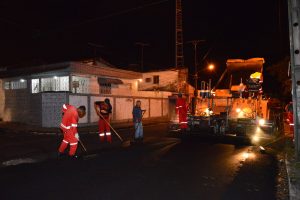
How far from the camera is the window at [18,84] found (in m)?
22.7

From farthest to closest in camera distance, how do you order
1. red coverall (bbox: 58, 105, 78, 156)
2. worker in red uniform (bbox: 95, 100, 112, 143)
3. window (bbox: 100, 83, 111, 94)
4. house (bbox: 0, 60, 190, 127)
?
window (bbox: 100, 83, 111, 94) < house (bbox: 0, 60, 190, 127) < worker in red uniform (bbox: 95, 100, 112, 143) < red coverall (bbox: 58, 105, 78, 156)

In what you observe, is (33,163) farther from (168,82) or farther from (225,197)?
(168,82)

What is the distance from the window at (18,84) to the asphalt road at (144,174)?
1283 cm

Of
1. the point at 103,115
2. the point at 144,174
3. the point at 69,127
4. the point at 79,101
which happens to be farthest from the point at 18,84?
the point at 144,174

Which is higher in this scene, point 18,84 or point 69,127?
point 18,84

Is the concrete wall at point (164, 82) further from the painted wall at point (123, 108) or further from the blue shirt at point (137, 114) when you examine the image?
the blue shirt at point (137, 114)

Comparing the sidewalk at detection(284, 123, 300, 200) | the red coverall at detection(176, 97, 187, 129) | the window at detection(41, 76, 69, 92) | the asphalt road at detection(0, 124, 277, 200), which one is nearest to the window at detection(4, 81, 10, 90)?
the window at detection(41, 76, 69, 92)

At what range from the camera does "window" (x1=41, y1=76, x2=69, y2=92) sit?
21.9 meters

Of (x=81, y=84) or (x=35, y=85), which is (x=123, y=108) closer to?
(x=81, y=84)

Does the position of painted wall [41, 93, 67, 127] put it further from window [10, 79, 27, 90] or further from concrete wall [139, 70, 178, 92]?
concrete wall [139, 70, 178, 92]

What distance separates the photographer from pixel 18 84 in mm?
23172

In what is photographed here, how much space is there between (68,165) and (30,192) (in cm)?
227

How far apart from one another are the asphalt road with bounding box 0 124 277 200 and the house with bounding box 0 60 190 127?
825cm

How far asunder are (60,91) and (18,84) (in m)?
6.28
